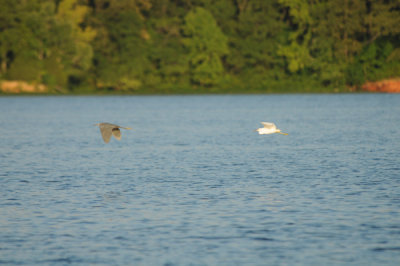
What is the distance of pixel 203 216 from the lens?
1625 centimetres

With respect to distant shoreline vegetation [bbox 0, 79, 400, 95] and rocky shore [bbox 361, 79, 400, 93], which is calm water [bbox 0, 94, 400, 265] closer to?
distant shoreline vegetation [bbox 0, 79, 400, 95]

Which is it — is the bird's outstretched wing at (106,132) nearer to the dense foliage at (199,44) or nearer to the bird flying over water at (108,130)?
the bird flying over water at (108,130)

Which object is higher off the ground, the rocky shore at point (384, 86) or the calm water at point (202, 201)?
the rocky shore at point (384, 86)

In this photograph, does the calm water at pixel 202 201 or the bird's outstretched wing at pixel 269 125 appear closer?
the calm water at pixel 202 201

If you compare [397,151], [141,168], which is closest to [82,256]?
[141,168]

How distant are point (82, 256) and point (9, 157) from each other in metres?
16.7

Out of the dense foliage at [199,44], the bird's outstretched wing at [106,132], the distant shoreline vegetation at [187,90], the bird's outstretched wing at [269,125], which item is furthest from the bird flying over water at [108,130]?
the distant shoreline vegetation at [187,90]

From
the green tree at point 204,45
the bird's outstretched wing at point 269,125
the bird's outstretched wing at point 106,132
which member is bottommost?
the bird's outstretched wing at point 269,125

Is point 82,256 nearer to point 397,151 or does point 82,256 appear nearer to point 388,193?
point 388,193

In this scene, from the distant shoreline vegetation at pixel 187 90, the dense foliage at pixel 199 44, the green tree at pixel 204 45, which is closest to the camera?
the dense foliage at pixel 199 44

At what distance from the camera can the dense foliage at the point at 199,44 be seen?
89.9 m

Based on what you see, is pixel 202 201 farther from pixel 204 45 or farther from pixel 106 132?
pixel 204 45

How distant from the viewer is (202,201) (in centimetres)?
1805

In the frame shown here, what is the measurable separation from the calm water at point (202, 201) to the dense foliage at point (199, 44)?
184 feet
